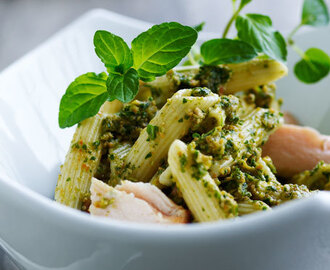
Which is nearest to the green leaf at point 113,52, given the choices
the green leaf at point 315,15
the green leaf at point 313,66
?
the green leaf at point 313,66

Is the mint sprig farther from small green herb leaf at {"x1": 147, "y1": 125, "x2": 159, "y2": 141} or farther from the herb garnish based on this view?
the herb garnish

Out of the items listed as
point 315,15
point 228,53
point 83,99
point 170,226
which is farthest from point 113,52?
point 315,15

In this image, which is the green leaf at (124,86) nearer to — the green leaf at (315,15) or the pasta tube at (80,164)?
the pasta tube at (80,164)

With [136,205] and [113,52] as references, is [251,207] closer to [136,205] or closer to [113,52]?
[136,205]

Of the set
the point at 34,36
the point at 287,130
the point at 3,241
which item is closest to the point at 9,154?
the point at 3,241

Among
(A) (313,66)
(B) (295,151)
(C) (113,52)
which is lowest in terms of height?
(B) (295,151)

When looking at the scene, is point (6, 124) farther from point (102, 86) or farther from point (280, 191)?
point (280, 191)
